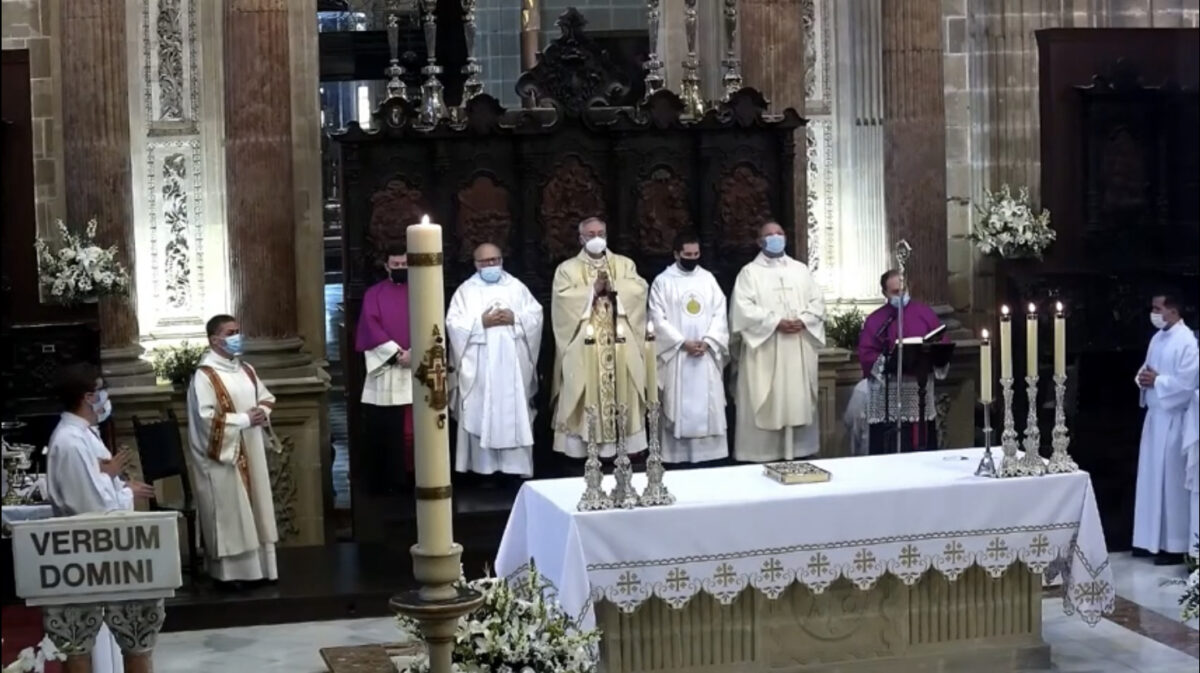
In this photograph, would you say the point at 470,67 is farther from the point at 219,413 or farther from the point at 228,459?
the point at 228,459

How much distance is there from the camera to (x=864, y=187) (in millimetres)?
14602

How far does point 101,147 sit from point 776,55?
197 inches

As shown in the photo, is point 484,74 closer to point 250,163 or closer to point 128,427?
point 250,163

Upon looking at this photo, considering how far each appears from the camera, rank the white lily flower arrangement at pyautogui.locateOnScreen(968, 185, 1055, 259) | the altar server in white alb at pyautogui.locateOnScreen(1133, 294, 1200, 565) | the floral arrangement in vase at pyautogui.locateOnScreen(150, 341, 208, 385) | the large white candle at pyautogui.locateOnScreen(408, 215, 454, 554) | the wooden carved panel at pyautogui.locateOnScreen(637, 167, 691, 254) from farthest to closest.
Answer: the white lily flower arrangement at pyautogui.locateOnScreen(968, 185, 1055, 259) < the wooden carved panel at pyautogui.locateOnScreen(637, 167, 691, 254) < the floral arrangement in vase at pyautogui.locateOnScreen(150, 341, 208, 385) < the altar server in white alb at pyautogui.locateOnScreen(1133, 294, 1200, 565) < the large white candle at pyautogui.locateOnScreen(408, 215, 454, 554)

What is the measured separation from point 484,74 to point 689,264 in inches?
238

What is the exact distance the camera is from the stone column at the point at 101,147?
1231 cm

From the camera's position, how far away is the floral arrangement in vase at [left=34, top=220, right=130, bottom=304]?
11844 mm

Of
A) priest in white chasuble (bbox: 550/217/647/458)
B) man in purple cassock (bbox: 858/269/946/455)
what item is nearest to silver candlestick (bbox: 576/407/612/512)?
priest in white chasuble (bbox: 550/217/647/458)

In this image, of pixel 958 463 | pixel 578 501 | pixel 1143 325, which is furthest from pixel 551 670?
pixel 1143 325

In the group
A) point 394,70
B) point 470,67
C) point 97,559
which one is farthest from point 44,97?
point 97,559

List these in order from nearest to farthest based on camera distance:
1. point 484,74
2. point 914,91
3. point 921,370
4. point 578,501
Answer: point 578,501
point 921,370
point 914,91
point 484,74

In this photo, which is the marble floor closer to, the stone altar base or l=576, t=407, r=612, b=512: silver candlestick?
the stone altar base

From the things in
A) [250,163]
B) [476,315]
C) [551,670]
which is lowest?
[551,670]

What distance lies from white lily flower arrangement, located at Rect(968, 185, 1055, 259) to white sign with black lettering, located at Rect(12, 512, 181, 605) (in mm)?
9799
